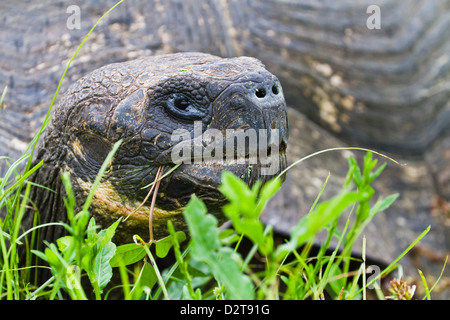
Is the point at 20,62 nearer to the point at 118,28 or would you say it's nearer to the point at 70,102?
the point at 118,28

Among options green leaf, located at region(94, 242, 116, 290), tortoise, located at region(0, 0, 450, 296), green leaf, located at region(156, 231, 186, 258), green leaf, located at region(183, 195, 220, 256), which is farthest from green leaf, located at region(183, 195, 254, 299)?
tortoise, located at region(0, 0, 450, 296)

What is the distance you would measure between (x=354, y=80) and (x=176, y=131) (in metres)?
2.14

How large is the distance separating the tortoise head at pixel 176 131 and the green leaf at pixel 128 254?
14cm

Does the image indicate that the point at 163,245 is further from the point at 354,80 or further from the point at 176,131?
the point at 354,80

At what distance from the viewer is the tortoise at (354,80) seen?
119 inches

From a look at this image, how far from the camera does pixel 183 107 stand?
1679 millimetres

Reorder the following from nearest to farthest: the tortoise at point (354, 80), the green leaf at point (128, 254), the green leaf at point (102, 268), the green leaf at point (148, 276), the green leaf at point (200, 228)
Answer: the green leaf at point (200, 228)
the green leaf at point (102, 268)
the green leaf at point (128, 254)
the green leaf at point (148, 276)
the tortoise at point (354, 80)

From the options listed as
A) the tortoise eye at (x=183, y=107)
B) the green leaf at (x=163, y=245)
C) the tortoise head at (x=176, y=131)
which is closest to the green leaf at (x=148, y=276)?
the green leaf at (x=163, y=245)

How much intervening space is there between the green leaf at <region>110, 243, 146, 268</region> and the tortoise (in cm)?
141

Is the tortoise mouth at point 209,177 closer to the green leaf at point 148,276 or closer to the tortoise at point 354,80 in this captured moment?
the green leaf at point 148,276

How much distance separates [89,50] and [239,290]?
1.80 metres

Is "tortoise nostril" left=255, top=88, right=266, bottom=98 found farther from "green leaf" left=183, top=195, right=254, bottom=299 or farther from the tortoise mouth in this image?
"green leaf" left=183, top=195, right=254, bottom=299

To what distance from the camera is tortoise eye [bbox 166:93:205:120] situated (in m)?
1.65

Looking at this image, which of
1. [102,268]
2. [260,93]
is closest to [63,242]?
[102,268]
